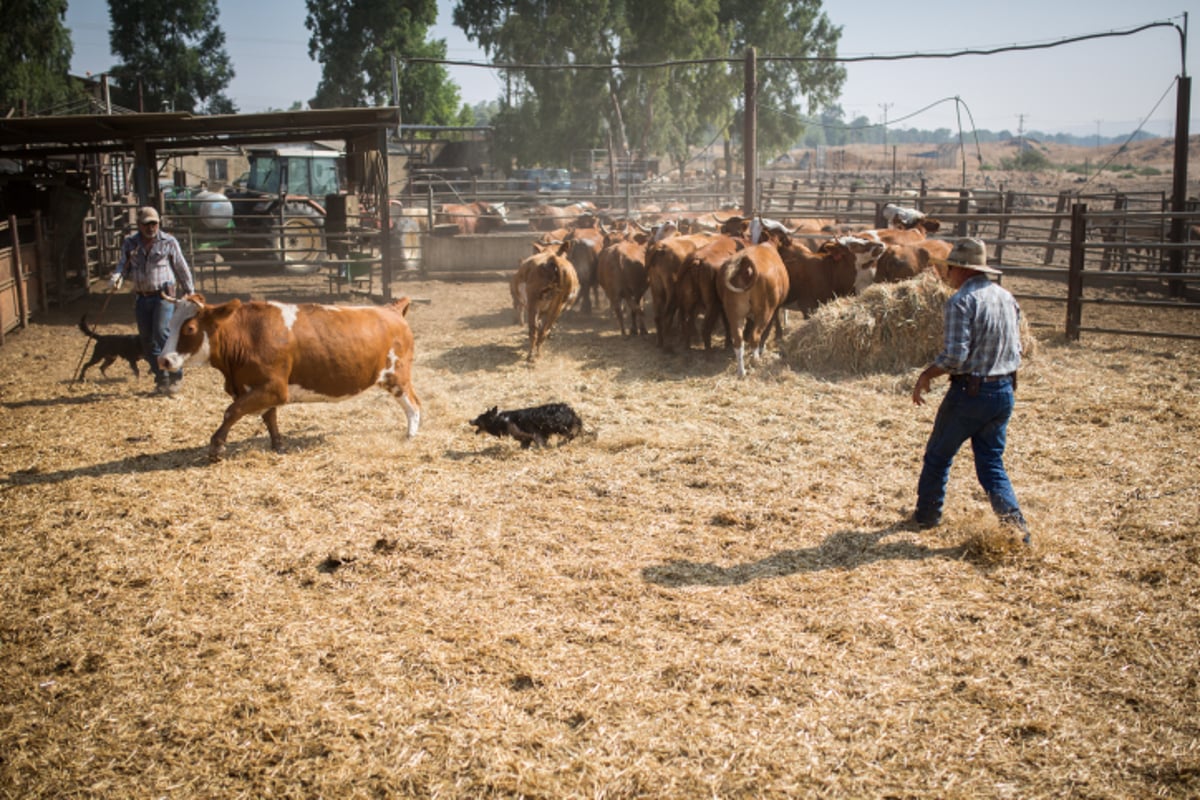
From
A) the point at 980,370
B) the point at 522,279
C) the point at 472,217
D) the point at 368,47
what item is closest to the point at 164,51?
the point at 368,47

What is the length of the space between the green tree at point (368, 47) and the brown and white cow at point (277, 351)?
42821mm

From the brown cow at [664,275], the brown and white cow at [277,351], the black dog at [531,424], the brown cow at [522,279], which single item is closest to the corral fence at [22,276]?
the brown cow at [522,279]

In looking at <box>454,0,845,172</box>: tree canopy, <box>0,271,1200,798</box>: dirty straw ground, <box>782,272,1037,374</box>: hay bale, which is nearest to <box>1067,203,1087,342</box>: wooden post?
<box>782,272,1037,374</box>: hay bale

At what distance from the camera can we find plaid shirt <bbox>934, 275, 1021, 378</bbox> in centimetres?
483

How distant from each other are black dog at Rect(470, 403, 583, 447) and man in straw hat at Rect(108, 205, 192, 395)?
3.32m

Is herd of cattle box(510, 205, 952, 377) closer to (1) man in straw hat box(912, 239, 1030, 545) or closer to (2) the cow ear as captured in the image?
(2) the cow ear

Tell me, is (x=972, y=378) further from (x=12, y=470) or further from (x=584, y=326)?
(x=584, y=326)

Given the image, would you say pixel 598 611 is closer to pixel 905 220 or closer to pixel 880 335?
pixel 880 335

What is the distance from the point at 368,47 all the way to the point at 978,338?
4859 centimetres

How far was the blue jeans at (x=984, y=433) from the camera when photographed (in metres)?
4.88

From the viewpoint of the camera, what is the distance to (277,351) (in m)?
6.61

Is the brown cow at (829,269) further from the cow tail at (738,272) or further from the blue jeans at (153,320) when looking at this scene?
the blue jeans at (153,320)

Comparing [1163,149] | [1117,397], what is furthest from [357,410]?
[1163,149]

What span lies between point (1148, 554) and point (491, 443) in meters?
4.46
